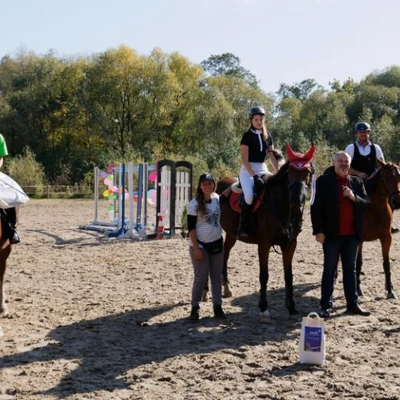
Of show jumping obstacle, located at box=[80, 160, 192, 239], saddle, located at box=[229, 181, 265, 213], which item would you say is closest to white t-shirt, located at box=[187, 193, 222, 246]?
saddle, located at box=[229, 181, 265, 213]

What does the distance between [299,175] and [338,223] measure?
79 centimetres

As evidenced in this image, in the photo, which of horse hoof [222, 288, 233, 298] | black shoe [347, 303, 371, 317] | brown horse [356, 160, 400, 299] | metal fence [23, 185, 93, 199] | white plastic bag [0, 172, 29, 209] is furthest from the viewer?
metal fence [23, 185, 93, 199]

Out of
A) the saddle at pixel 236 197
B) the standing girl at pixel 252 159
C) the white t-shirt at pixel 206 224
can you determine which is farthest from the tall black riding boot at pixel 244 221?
the white t-shirt at pixel 206 224

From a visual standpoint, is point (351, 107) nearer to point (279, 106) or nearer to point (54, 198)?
point (279, 106)

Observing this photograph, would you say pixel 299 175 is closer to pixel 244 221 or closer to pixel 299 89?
pixel 244 221

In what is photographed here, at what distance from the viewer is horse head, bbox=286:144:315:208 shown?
6.27 meters

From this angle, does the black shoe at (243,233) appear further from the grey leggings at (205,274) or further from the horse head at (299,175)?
the horse head at (299,175)

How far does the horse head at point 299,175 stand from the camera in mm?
6273

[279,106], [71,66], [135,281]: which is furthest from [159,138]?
[135,281]

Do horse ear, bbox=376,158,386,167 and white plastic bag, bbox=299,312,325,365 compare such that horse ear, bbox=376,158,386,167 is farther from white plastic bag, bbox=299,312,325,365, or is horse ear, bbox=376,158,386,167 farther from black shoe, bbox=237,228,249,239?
white plastic bag, bbox=299,312,325,365

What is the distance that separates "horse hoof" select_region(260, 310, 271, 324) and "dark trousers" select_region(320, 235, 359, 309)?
67 centimetres

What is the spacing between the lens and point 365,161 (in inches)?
324

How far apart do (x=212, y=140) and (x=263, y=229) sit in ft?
137

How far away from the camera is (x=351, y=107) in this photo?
55031 mm
